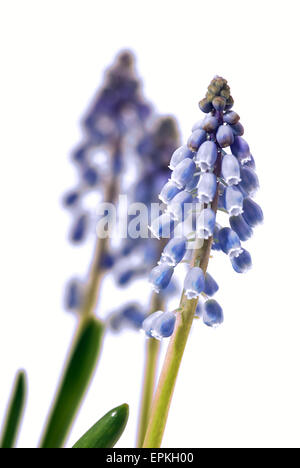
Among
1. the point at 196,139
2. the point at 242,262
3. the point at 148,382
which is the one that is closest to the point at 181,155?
the point at 196,139

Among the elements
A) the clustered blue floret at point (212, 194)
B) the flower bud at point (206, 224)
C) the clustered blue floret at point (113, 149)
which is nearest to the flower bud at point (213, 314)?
the clustered blue floret at point (212, 194)

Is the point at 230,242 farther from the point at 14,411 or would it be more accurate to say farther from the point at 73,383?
the point at 14,411

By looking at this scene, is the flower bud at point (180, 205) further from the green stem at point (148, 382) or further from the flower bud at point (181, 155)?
the green stem at point (148, 382)

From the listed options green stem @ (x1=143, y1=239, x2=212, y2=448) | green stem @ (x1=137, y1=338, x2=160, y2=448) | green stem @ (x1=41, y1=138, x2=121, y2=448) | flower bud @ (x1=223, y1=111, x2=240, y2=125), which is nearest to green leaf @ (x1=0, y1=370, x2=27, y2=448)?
green stem @ (x1=41, y1=138, x2=121, y2=448)

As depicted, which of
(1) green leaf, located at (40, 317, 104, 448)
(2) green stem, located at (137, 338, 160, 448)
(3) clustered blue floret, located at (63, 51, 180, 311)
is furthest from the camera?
(3) clustered blue floret, located at (63, 51, 180, 311)

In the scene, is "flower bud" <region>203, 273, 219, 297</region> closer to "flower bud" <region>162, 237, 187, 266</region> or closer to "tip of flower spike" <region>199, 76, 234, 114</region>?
"flower bud" <region>162, 237, 187, 266</region>
